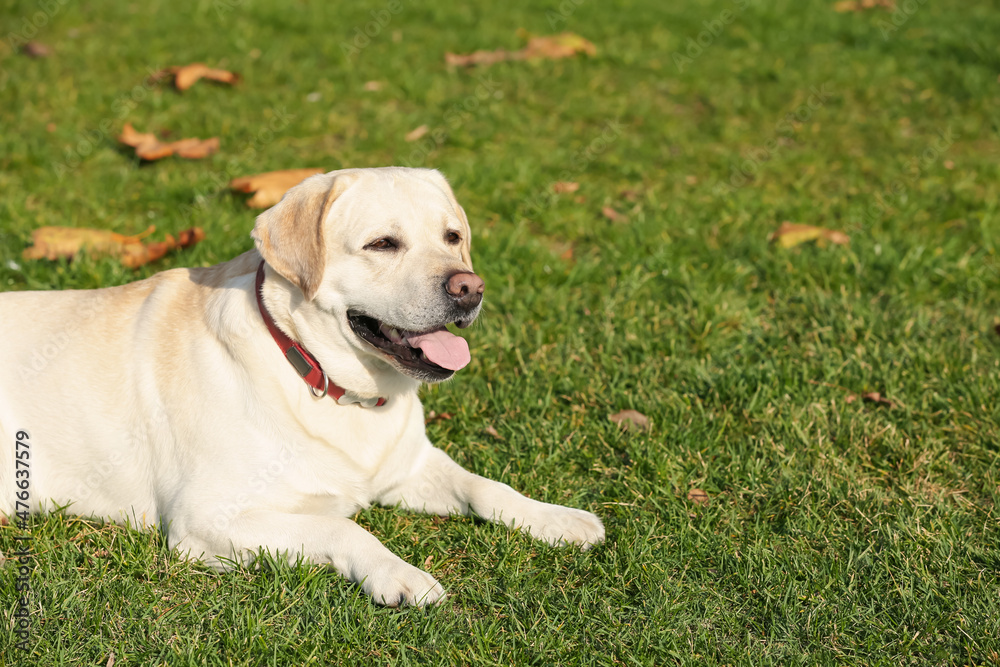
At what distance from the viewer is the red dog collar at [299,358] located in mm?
3148

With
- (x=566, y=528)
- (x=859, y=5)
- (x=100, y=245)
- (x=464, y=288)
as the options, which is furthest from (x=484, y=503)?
(x=859, y=5)

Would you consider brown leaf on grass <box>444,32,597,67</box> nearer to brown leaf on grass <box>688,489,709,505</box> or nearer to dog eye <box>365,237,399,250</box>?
dog eye <box>365,237,399,250</box>

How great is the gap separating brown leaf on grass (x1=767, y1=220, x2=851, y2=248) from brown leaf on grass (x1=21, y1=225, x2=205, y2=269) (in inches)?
144

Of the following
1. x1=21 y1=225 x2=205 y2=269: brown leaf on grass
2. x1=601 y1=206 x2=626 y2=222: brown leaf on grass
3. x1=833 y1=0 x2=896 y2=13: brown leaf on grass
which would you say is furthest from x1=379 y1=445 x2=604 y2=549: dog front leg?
x1=833 y1=0 x2=896 y2=13: brown leaf on grass

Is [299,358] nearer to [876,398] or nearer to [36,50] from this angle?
[876,398]

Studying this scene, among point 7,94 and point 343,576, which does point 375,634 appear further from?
point 7,94

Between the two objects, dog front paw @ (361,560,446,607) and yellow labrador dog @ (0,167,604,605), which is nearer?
dog front paw @ (361,560,446,607)

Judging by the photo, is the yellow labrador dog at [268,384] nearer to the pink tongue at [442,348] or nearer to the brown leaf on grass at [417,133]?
the pink tongue at [442,348]

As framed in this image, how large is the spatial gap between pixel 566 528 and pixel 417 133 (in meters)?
4.59

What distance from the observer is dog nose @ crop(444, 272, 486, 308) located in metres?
3.09

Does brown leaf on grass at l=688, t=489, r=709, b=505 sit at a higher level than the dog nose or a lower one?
lower

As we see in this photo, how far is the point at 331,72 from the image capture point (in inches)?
318

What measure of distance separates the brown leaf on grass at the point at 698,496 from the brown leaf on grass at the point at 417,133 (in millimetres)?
4382

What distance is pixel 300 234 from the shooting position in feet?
10.0
